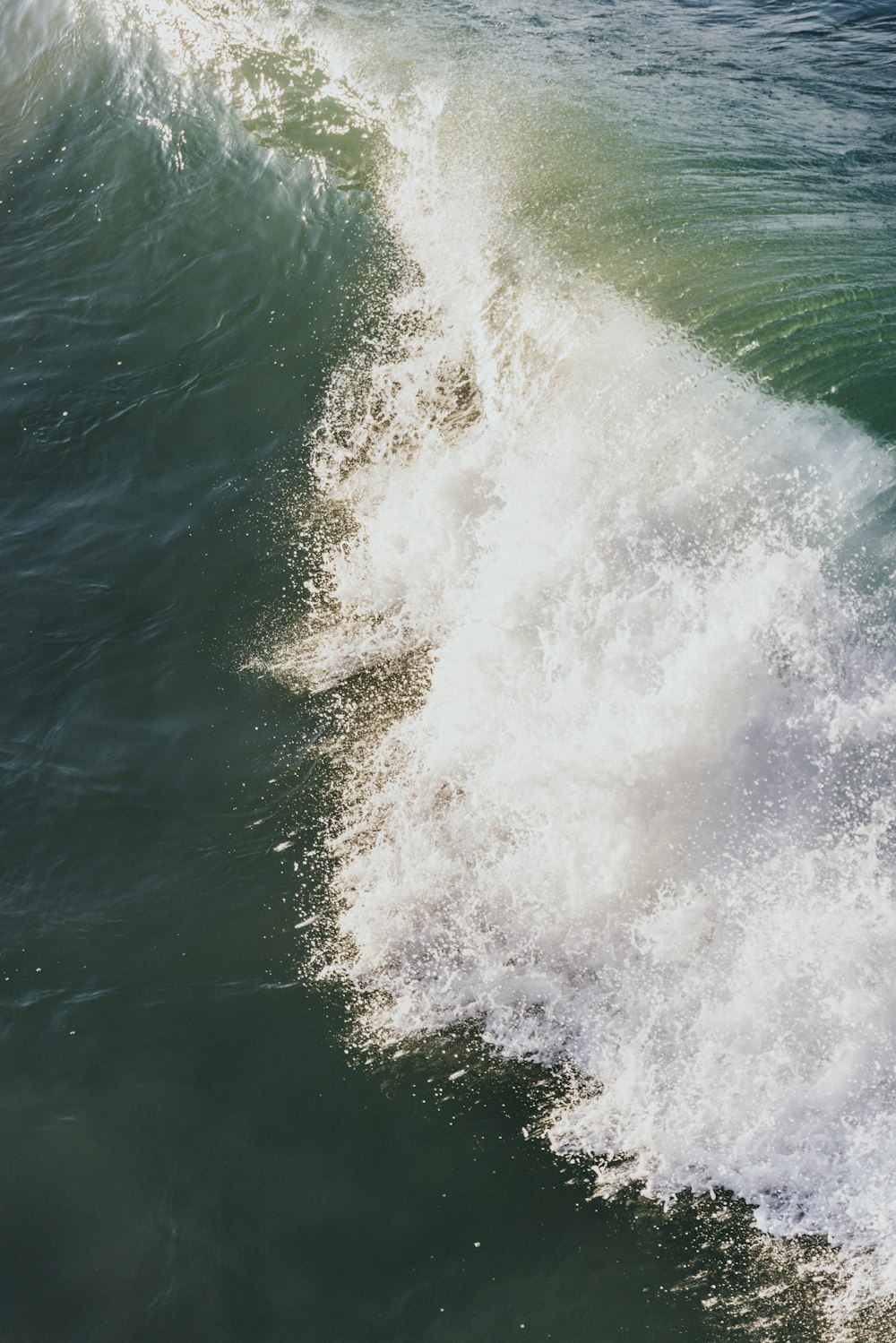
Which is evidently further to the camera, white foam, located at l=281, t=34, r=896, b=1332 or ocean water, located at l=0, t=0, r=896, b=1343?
white foam, located at l=281, t=34, r=896, b=1332

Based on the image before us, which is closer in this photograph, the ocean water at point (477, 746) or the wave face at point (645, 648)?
the ocean water at point (477, 746)

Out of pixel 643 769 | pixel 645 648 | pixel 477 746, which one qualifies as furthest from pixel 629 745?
pixel 477 746

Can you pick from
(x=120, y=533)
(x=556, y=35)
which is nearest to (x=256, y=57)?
(x=556, y=35)

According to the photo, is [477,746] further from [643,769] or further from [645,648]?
[645,648]
